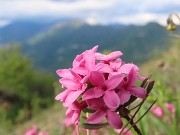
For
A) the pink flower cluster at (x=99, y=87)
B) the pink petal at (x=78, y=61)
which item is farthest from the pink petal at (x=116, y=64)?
the pink petal at (x=78, y=61)

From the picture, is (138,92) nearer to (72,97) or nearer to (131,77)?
(131,77)

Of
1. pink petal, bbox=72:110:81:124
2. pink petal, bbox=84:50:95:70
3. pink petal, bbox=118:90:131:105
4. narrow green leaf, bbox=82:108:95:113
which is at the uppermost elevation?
pink petal, bbox=84:50:95:70

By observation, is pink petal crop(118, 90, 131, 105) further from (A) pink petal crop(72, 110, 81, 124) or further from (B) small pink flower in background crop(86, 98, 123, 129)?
(A) pink petal crop(72, 110, 81, 124)

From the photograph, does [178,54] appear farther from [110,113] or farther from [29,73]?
[29,73]

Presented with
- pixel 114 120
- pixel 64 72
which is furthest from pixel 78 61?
pixel 114 120

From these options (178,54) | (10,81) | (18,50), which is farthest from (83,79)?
(18,50)

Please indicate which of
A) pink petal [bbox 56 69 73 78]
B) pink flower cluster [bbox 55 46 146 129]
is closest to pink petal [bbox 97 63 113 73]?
pink flower cluster [bbox 55 46 146 129]
